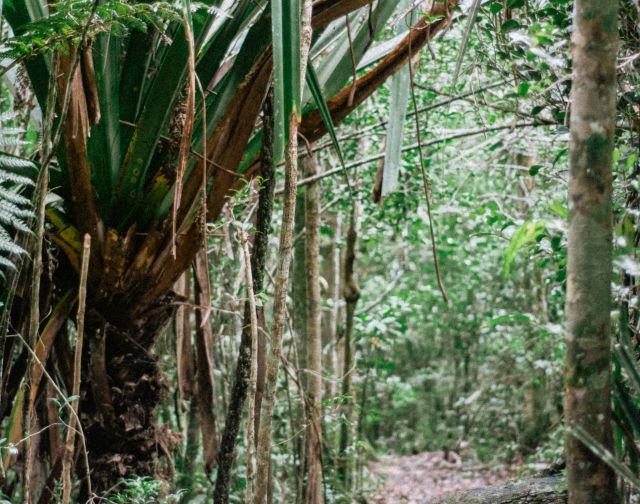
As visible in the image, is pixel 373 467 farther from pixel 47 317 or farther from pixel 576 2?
pixel 576 2

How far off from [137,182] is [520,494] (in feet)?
4.93

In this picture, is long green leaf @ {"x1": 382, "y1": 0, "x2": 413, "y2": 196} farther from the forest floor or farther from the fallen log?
the forest floor

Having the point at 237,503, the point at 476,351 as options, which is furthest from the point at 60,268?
the point at 476,351

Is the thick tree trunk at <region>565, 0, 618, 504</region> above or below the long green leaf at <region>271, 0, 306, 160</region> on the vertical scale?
below

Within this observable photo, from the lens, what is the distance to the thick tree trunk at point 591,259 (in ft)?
3.69

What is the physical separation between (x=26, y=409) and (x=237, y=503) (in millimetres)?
2376

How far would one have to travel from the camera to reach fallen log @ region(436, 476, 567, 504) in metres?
1.77

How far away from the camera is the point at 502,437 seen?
24.8ft

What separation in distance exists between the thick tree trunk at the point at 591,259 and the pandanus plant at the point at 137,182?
28.3 inches

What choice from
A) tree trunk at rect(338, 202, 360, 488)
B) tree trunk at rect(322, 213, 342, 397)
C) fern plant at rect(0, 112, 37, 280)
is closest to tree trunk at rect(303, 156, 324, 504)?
tree trunk at rect(338, 202, 360, 488)

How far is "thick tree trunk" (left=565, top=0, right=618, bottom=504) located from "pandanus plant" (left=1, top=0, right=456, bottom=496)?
0.72 metres

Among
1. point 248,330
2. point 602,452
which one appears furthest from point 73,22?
point 602,452

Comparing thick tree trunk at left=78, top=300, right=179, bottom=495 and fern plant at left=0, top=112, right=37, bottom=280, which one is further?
thick tree trunk at left=78, top=300, right=179, bottom=495

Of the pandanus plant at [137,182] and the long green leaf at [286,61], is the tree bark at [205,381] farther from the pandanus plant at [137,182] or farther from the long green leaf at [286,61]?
the long green leaf at [286,61]
